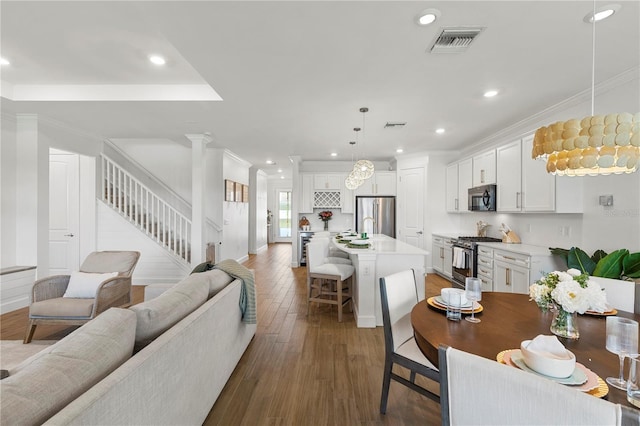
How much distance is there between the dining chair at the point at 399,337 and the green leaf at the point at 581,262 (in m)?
2.05

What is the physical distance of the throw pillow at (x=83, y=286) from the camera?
2939mm

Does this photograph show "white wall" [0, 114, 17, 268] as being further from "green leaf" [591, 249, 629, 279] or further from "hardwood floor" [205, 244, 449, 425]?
"green leaf" [591, 249, 629, 279]

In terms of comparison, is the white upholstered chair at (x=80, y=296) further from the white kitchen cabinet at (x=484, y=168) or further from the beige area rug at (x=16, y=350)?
the white kitchen cabinet at (x=484, y=168)

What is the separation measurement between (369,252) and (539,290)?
1.99 m

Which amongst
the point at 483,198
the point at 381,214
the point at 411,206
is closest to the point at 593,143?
the point at 483,198

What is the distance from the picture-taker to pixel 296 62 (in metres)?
2.56

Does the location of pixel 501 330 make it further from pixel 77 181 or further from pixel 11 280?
pixel 77 181

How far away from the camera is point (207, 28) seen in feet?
6.88

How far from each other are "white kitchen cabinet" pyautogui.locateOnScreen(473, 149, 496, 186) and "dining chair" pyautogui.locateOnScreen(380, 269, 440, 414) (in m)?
3.47

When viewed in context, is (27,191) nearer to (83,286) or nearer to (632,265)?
(83,286)

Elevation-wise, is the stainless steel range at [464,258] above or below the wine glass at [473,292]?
below

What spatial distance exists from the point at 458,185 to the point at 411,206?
114 cm

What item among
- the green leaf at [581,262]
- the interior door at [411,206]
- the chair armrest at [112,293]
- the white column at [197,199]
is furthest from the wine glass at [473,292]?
the interior door at [411,206]

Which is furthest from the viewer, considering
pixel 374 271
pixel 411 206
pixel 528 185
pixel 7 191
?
pixel 411 206
